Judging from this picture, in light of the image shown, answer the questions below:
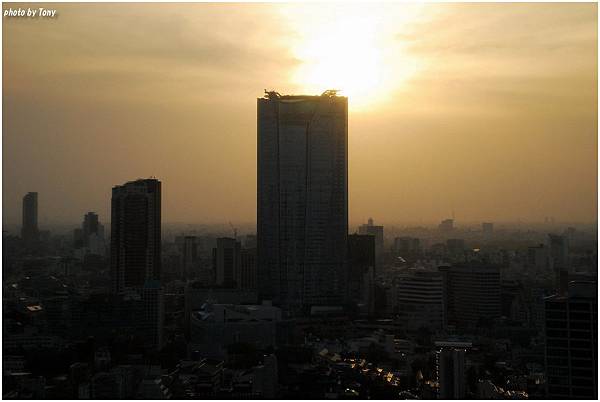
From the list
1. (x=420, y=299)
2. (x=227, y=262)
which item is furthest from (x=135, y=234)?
(x=420, y=299)

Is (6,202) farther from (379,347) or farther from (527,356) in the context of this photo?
(527,356)

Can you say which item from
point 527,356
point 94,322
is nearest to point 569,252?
point 527,356

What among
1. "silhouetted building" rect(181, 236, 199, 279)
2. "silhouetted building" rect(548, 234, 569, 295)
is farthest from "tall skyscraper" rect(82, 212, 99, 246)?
"silhouetted building" rect(548, 234, 569, 295)

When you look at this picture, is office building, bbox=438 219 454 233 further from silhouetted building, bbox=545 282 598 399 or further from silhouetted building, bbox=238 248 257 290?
silhouetted building, bbox=545 282 598 399

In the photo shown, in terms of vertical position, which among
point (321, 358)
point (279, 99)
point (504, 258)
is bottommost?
point (321, 358)

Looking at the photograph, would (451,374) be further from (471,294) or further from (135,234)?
(135,234)

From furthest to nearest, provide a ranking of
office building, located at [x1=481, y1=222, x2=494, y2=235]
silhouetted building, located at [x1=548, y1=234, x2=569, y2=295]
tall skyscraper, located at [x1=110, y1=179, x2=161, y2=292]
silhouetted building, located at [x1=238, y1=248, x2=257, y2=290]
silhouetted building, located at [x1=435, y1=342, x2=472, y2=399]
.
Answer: silhouetted building, located at [x1=238, y1=248, x2=257, y2=290] < tall skyscraper, located at [x1=110, y1=179, x2=161, y2=292] < office building, located at [x1=481, y1=222, x2=494, y2=235] < silhouetted building, located at [x1=548, y1=234, x2=569, y2=295] < silhouetted building, located at [x1=435, y1=342, x2=472, y2=399]

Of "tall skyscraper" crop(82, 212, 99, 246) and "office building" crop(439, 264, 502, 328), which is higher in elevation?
"tall skyscraper" crop(82, 212, 99, 246)

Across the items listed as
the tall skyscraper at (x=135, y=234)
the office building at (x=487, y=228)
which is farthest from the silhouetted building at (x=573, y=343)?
the tall skyscraper at (x=135, y=234)
